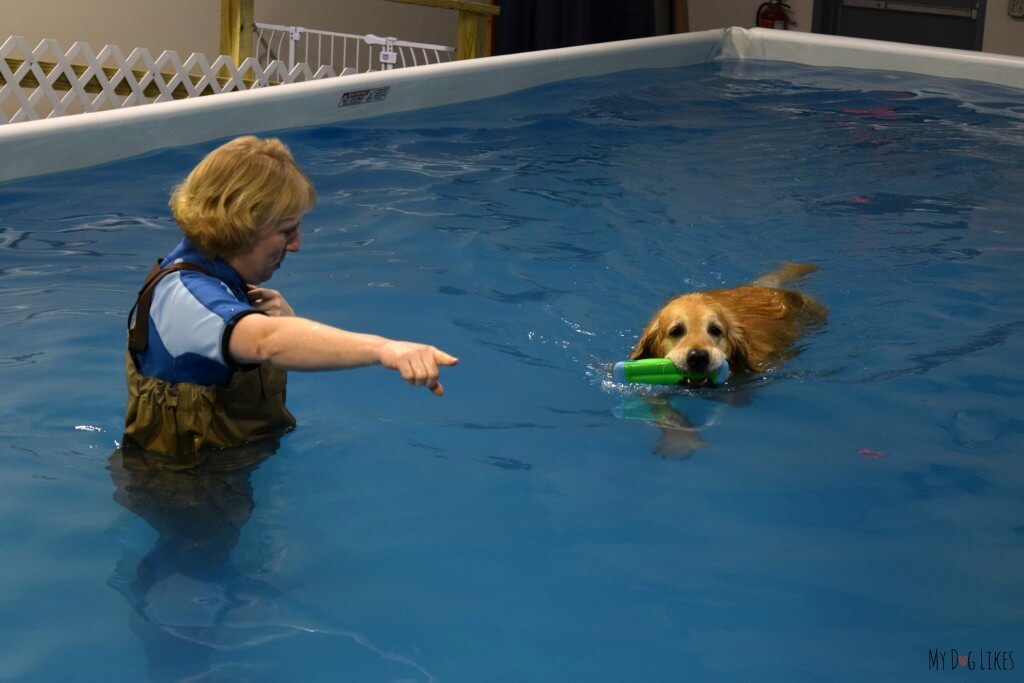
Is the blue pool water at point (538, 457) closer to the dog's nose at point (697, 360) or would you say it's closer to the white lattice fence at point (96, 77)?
the dog's nose at point (697, 360)

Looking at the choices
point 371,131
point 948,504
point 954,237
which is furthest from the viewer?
point 371,131

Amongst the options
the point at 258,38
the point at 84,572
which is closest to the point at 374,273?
the point at 84,572

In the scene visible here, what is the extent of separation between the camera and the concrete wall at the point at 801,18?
12.2 metres

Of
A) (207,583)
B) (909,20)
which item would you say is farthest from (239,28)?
(909,20)

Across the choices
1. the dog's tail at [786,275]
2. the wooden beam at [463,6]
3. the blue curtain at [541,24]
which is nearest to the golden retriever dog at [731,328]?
the dog's tail at [786,275]

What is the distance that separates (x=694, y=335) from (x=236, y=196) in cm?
196

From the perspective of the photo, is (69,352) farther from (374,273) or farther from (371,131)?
(371,131)

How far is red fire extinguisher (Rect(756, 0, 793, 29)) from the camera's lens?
13.2m

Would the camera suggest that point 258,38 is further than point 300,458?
Yes

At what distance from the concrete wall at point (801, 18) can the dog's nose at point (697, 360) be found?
9.71 metres

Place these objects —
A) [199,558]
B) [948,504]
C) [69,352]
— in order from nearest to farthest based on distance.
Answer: [199,558] < [948,504] < [69,352]

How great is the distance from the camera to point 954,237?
5.93m

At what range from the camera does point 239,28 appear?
8.70 meters

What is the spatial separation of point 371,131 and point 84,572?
480 cm
